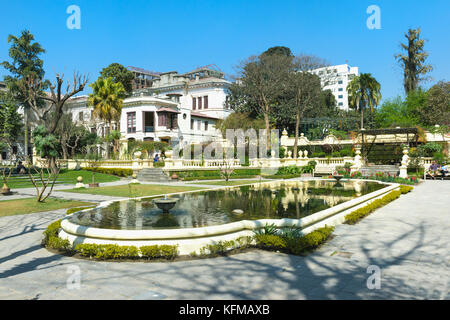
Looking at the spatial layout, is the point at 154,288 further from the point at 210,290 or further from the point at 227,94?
the point at 227,94

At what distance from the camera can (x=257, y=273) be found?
5.46m

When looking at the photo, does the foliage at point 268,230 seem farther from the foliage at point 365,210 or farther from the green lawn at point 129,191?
the green lawn at point 129,191

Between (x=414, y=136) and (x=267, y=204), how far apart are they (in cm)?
2980

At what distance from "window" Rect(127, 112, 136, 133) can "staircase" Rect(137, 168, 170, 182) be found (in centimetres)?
1868

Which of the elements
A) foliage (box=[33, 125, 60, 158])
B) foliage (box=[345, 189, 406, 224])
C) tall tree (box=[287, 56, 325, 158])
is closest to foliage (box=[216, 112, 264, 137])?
tall tree (box=[287, 56, 325, 158])

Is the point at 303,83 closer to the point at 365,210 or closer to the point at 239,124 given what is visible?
the point at 239,124

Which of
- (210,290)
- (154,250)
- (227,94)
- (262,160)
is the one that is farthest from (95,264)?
(227,94)

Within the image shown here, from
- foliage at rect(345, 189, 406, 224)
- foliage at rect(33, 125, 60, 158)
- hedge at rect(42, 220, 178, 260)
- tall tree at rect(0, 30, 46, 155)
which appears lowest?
foliage at rect(345, 189, 406, 224)

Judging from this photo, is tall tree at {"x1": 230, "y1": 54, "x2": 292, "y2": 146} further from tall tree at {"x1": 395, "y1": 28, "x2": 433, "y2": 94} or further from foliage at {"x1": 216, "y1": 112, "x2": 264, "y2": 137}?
tall tree at {"x1": 395, "y1": 28, "x2": 433, "y2": 94}

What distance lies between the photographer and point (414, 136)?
35.3 meters

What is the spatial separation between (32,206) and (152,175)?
14.7 m

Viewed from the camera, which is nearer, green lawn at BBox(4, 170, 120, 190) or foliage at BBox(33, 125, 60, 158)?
green lawn at BBox(4, 170, 120, 190)

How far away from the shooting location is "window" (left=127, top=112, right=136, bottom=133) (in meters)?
45.6

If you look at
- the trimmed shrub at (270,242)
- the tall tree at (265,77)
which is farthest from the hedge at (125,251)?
the tall tree at (265,77)
